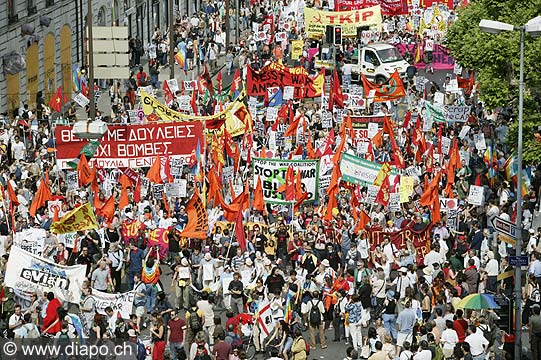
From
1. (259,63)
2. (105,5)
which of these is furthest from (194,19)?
(259,63)

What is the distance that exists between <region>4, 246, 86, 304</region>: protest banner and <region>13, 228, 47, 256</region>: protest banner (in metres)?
2.01

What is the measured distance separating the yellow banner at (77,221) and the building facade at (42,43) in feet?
64.9

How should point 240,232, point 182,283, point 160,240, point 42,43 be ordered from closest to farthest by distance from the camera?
point 182,283 < point 240,232 < point 160,240 < point 42,43

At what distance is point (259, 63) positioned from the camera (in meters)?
56.6

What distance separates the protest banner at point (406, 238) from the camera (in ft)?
99.9

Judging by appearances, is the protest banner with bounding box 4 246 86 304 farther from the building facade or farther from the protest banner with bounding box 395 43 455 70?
the protest banner with bounding box 395 43 455 70

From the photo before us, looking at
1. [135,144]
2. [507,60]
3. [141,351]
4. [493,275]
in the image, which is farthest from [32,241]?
[507,60]

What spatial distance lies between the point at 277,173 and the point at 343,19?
24522 millimetres

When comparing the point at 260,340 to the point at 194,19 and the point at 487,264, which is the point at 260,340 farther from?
the point at 194,19

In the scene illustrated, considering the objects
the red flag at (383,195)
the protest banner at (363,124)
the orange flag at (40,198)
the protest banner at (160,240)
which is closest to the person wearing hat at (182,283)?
the protest banner at (160,240)

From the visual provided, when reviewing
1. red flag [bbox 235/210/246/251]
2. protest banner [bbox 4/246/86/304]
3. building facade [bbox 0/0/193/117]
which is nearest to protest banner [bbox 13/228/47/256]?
protest banner [bbox 4/246/86/304]

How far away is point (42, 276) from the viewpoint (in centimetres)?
2736

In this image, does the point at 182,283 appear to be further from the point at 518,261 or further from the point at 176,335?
the point at 518,261

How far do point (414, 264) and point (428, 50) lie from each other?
29.4 meters
